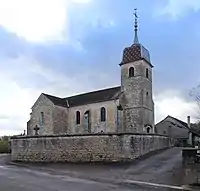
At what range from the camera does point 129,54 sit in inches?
1893

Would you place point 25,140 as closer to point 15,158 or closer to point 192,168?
point 15,158

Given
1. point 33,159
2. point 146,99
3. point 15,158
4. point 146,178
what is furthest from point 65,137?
point 146,99

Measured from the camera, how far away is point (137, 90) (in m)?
45.8

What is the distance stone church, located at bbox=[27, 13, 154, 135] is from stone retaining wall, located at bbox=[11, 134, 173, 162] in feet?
37.6

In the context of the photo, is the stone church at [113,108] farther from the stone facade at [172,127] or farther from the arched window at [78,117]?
the stone facade at [172,127]

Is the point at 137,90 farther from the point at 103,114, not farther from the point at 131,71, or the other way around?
the point at 103,114

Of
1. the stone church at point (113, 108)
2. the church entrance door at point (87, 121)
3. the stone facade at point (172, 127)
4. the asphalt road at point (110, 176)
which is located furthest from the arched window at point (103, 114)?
the asphalt road at point (110, 176)

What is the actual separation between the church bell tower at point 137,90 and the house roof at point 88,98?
1.49 metres

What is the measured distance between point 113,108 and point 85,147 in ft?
54.7

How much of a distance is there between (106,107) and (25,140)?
15847 millimetres

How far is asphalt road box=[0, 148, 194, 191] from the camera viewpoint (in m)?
14.0

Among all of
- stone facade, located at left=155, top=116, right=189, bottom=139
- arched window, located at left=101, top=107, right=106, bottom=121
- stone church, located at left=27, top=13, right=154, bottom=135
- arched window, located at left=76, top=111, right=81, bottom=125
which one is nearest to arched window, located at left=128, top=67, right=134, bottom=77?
stone church, located at left=27, top=13, right=154, bottom=135

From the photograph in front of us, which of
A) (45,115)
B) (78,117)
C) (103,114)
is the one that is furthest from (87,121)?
(45,115)

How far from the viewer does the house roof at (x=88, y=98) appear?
4653 centimetres
